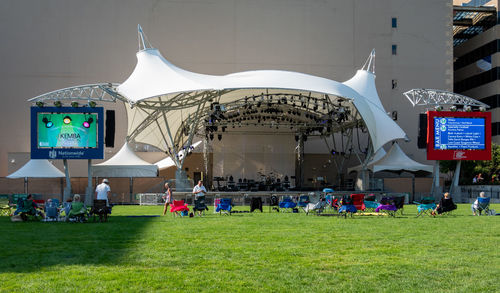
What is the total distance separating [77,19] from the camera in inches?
1756

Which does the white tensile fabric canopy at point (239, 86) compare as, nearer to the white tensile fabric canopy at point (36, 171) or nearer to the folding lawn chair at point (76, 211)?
the white tensile fabric canopy at point (36, 171)

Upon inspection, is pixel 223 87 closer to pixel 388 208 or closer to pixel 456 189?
pixel 388 208

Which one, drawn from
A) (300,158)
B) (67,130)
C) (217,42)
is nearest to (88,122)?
(67,130)

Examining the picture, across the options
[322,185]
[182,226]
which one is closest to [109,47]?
[322,185]

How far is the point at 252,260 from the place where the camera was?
8453 millimetres

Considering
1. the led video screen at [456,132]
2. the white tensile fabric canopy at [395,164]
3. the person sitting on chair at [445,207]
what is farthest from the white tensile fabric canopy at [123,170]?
the person sitting on chair at [445,207]

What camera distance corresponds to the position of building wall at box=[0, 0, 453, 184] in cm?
4400

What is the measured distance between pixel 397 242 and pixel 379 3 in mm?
40269

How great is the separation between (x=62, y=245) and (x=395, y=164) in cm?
3109

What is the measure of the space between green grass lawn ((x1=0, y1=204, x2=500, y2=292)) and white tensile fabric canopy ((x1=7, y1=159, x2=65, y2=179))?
22.6 m

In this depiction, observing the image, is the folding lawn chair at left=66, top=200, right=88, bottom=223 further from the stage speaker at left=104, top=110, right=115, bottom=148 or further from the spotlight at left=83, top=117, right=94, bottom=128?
the spotlight at left=83, top=117, right=94, bottom=128

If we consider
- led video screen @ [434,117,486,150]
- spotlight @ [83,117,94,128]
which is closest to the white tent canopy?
spotlight @ [83,117,94,128]

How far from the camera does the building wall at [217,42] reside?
44.0 metres

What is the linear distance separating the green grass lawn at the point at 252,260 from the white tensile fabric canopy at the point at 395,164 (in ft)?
83.8
